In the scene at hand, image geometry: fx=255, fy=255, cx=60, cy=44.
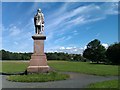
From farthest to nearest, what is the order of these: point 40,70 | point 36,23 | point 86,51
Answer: point 86,51, point 36,23, point 40,70

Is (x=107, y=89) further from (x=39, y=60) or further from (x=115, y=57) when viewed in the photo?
(x=115, y=57)

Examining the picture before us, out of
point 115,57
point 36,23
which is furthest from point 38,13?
point 115,57

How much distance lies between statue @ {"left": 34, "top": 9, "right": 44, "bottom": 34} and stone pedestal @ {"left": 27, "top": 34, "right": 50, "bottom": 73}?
2.20 feet

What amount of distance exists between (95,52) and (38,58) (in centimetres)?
7580

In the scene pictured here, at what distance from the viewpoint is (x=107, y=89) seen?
12.8 metres

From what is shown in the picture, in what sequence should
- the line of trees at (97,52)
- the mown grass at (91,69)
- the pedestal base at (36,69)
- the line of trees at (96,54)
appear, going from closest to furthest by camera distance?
the pedestal base at (36,69) → the mown grass at (91,69) → the line of trees at (96,54) → the line of trees at (97,52)

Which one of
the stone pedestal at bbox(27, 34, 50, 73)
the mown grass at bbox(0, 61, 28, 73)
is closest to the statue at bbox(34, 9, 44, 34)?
the stone pedestal at bbox(27, 34, 50, 73)


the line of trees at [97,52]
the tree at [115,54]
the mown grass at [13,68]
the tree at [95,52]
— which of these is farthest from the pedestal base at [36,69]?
the tree at [95,52]

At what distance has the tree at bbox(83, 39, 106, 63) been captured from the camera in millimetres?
92881

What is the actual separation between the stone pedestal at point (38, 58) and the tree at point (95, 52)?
233ft

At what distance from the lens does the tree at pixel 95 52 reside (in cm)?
9288

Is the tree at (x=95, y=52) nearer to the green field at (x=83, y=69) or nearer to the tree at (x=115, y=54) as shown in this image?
the tree at (x=115, y=54)

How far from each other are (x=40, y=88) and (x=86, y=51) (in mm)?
88487

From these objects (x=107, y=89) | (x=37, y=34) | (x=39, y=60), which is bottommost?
(x=107, y=89)
